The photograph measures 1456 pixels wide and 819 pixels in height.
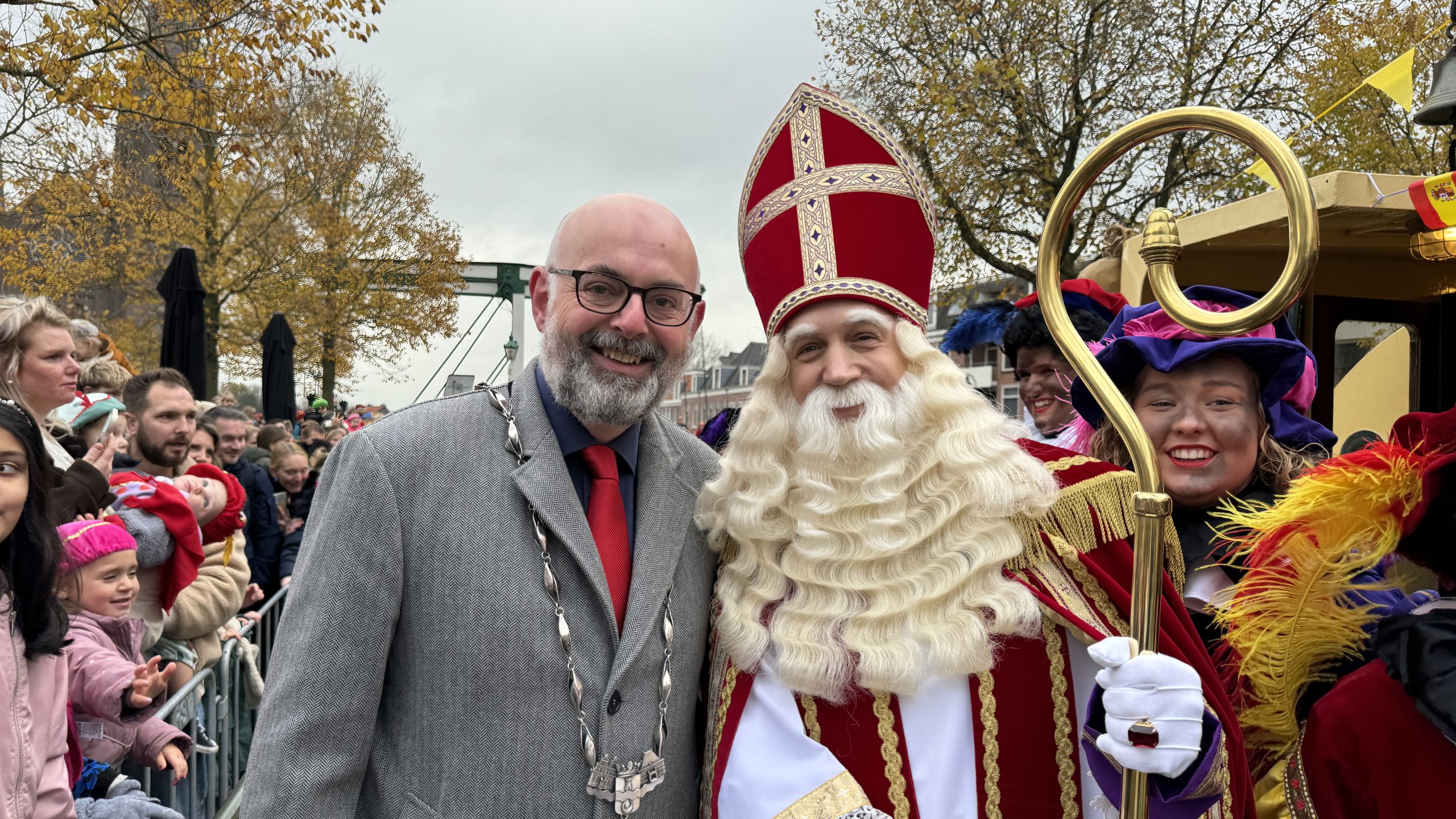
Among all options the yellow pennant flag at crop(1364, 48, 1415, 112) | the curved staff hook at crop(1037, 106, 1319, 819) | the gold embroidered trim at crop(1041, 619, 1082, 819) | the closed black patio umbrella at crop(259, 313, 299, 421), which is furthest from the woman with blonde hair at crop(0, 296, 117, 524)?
the closed black patio umbrella at crop(259, 313, 299, 421)

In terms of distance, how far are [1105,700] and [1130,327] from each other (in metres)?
1.32

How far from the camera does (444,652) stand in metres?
1.89

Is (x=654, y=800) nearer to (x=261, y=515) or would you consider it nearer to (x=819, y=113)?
(x=819, y=113)

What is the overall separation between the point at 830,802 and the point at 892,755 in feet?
0.58

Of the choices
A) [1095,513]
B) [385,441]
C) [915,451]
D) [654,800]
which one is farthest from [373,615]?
[1095,513]

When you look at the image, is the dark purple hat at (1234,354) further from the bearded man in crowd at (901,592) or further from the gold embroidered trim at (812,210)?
the gold embroidered trim at (812,210)

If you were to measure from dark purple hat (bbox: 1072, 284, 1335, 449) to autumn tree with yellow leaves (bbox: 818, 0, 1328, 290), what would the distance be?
9.07m

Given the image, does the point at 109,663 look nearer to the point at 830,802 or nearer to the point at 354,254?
the point at 830,802

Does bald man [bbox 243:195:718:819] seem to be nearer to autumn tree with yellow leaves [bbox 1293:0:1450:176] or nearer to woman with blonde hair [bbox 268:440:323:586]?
woman with blonde hair [bbox 268:440:323:586]

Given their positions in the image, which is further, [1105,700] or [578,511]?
[578,511]

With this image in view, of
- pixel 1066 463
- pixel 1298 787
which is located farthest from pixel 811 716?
pixel 1298 787

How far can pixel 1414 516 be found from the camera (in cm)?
181

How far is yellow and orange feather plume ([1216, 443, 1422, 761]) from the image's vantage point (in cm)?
185

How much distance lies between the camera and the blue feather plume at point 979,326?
479cm
